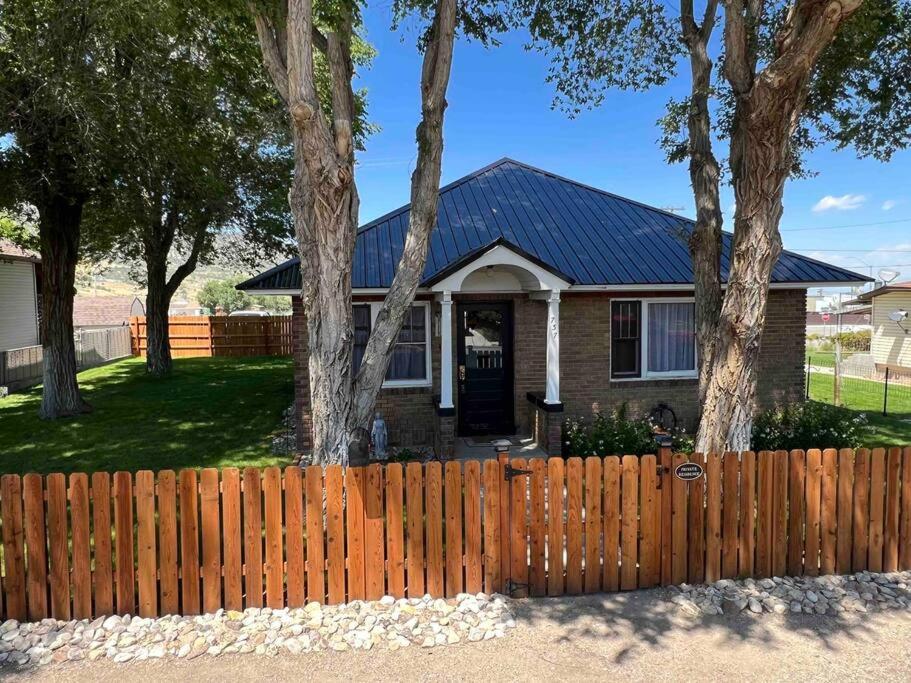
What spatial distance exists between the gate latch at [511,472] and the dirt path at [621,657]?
1116mm

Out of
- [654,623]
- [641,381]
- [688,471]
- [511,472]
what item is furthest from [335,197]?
[641,381]

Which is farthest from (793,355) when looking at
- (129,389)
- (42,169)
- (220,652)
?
(129,389)

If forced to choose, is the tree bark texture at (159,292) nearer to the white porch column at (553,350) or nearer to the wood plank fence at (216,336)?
the wood plank fence at (216,336)

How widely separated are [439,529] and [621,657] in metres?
1.64

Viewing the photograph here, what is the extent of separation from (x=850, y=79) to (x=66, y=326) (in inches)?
612

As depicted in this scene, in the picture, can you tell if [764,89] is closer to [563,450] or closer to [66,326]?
[563,450]

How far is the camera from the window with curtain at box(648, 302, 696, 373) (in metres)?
10.6

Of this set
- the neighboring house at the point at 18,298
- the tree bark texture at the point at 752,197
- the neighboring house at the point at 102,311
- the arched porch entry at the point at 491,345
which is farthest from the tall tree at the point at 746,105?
the neighboring house at the point at 102,311

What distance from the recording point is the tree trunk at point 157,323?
59.0ft

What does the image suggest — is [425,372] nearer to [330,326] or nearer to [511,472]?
[330,326]

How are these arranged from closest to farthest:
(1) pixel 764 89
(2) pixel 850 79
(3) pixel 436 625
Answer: (3) pixel 436 625, (1) pixel 764 89, (2) pixel 850 79

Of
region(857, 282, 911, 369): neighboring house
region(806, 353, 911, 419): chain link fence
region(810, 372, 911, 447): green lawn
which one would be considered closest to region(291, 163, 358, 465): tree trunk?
region(810, 372, 911, 447): green lawn

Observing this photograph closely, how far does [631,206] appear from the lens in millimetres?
12695

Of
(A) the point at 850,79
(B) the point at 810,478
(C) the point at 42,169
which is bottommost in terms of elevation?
(B) the point at 810,478
